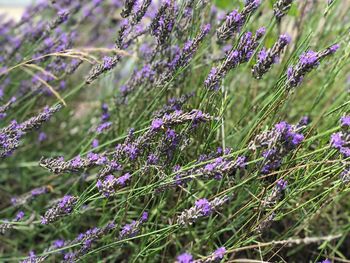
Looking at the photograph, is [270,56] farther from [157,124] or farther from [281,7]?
[157,124]

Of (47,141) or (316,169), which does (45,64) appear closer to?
(47,141)

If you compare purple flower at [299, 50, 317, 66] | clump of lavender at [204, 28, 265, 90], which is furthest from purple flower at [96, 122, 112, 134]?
purple flower at [299, 50, 317, 66]

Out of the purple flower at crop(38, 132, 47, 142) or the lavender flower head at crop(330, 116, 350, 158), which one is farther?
the purple flower at crop(38, 132, 47, 142)

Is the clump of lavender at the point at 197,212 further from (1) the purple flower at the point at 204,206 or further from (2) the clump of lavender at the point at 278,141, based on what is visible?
(2) the clump of lavender at the point at 278,141

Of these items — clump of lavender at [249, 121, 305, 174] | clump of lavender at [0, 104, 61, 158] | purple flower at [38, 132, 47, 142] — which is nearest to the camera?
clump of lavender at [249, 121, 305, 174]

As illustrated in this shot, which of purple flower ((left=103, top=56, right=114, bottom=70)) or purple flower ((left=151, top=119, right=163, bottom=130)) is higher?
purple flower ((left=103, top=56, right=114, bottom=70))

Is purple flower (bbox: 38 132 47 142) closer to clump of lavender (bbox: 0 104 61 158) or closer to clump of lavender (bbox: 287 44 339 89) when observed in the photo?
clump of lavender (bbox: 0 104 61 158)

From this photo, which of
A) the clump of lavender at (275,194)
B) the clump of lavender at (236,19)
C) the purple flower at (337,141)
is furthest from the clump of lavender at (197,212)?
the clump of lavender at (236,19)

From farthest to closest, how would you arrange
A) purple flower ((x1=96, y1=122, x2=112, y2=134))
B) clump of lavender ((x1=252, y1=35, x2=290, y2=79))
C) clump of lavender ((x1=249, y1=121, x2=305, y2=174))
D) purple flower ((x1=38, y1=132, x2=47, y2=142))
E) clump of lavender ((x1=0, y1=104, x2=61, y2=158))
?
purple flower ((x1=38, y1=132, x2=47, y2=142)) < purple flower ((x1=96, y1=122, x2=112, y2=134)) < clump of lavender ((x1=0, y1=104, x2=61, y2=158)) < clump of lavender ((x1=252, y1=35, x2=290, y2=79)) < clump of lavender ((x1=249, y1=121, x2=305, y2=174))
